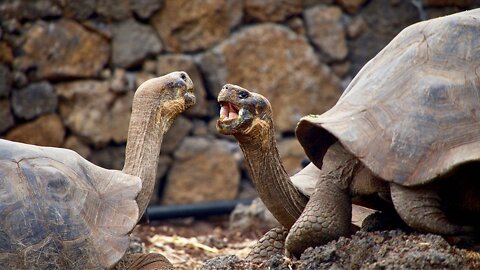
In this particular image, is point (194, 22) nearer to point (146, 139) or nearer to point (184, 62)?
point (184, 62)

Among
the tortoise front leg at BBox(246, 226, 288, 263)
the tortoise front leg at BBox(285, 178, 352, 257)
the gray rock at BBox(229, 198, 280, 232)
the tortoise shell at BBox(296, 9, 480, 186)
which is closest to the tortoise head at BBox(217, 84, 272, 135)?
the tortoise shell at BBox(296, 9, 480, 186)

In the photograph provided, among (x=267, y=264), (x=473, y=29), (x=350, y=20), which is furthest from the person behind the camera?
(x=350, y=20)

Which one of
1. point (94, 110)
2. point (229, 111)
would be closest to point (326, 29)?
point (94, 110)

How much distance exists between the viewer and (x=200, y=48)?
8008 millimetres

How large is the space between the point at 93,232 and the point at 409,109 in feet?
4.32

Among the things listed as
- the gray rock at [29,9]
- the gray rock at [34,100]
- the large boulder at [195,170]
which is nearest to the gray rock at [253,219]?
the large boulder at [195,170]

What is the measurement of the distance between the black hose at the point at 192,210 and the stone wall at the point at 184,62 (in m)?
0.38

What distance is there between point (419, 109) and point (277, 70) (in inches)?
176

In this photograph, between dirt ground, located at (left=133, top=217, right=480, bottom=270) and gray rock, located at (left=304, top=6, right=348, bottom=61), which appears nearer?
dirt ground, located at (left=133, top=217, right=480, bottom=270)

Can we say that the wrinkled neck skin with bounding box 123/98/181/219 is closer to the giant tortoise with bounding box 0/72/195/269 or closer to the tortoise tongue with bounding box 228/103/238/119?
the giant tortoise with bounding box 0/72/195/269

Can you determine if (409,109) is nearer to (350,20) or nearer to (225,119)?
(225,119)

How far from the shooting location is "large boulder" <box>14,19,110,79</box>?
7.44m

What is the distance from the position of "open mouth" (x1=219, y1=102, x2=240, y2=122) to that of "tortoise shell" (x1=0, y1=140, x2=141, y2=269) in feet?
1.54

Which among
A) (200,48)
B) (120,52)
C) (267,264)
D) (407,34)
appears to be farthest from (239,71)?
(267,264)
